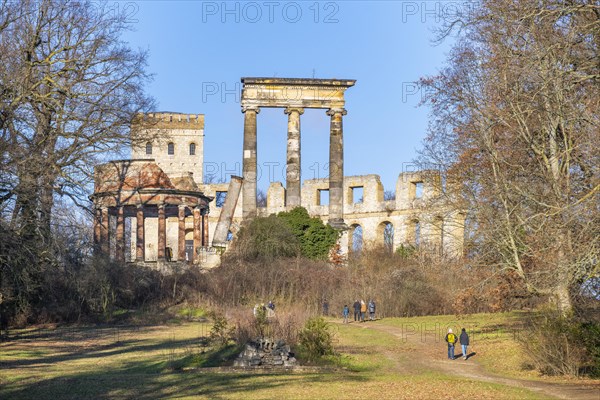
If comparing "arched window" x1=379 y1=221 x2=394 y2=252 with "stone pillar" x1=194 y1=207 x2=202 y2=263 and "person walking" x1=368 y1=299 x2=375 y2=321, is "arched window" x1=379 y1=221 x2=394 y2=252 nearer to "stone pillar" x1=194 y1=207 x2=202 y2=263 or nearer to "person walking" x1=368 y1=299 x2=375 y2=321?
"stone pillar" x1=194 y1=207 x2=202 y2=263

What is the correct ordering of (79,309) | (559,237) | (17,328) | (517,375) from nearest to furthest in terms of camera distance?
1. (559,237)
2. (517,375)
3. (17,328)
4. (79,309)

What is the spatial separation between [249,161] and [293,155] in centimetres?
269

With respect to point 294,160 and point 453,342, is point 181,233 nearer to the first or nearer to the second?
point 294,160

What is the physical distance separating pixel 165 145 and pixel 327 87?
26505 mm

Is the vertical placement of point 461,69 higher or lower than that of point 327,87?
lower

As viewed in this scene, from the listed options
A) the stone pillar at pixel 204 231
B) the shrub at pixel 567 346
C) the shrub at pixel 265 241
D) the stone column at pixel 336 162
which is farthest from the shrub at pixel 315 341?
the stone pillar at pixel 204 231

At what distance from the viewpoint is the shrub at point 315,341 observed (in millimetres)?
24547

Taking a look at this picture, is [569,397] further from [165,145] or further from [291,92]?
[165,145]

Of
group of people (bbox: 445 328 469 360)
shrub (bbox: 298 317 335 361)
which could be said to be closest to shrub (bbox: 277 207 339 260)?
group of people (bbox: 445 328 469 360)

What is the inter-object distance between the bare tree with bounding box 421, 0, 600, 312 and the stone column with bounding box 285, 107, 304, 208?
23304 mm

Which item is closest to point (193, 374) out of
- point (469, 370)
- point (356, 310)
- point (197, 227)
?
point (469, 370)

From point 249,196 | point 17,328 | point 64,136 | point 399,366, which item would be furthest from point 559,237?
point 249,196

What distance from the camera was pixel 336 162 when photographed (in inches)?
2156

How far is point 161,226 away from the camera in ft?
179
